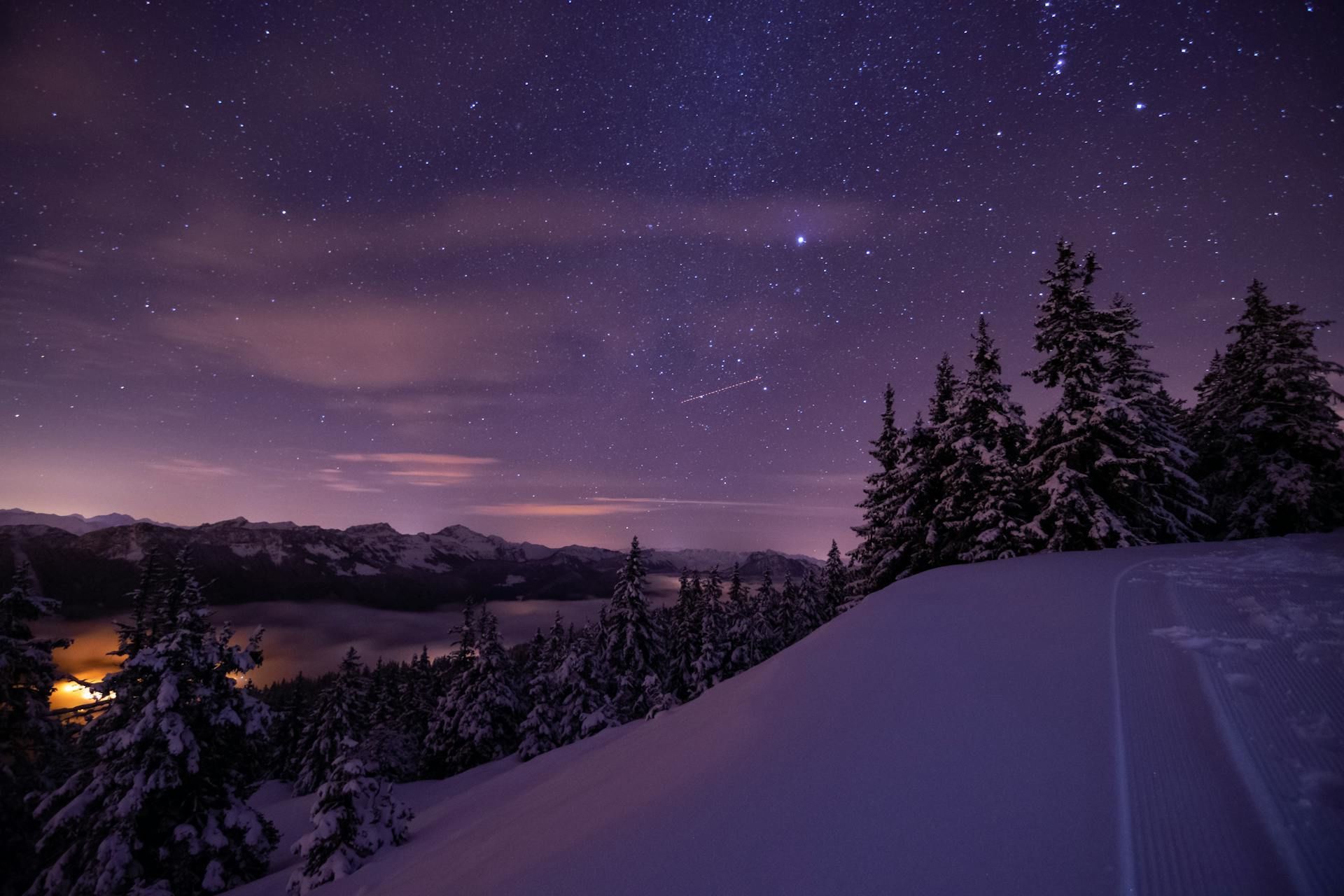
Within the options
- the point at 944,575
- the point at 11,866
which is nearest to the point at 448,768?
the point at 11,866

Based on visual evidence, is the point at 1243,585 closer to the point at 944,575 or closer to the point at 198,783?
the point at 944,575

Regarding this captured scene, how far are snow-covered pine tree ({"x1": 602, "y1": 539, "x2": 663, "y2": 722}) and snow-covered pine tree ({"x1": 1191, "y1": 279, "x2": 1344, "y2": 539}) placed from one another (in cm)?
2818

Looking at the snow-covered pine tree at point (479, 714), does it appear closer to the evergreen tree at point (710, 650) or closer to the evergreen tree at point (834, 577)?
the evergreen tree at point (710, 650)

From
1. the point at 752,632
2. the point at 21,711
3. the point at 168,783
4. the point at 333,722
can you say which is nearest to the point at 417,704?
the point at 333,722

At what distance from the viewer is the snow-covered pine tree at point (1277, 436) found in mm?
18781

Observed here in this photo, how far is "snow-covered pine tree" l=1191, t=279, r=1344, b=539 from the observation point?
61.6 ft

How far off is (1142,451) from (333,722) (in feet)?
151

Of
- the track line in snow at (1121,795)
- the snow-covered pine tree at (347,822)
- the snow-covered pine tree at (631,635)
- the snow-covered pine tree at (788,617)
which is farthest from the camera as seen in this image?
the snow-covered pine tree at (788,617)

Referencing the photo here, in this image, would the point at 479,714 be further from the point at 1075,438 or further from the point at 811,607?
the point at 1075,438

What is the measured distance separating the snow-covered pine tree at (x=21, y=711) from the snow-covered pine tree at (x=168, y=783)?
10.8ft

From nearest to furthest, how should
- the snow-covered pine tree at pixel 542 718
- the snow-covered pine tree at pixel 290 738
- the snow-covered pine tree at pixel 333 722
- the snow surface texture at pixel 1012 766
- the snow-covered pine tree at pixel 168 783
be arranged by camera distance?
the snow surface texture at pixel 1012 766, the snow-covered pine tree at pixel 168 783, the snow-covered pine tree at pixel 542 718, the snow-covered pine tree at pixel 333 722, the snow-covered pine tree at pixel 290 738

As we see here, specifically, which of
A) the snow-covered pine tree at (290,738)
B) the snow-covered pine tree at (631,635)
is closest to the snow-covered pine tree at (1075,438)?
the snow-covered pine tree at (631,635)

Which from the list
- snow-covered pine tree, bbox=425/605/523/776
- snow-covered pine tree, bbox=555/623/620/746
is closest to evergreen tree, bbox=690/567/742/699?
snow-covered pine tree, bbox=555/623/620/746

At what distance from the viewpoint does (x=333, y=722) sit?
114ft
